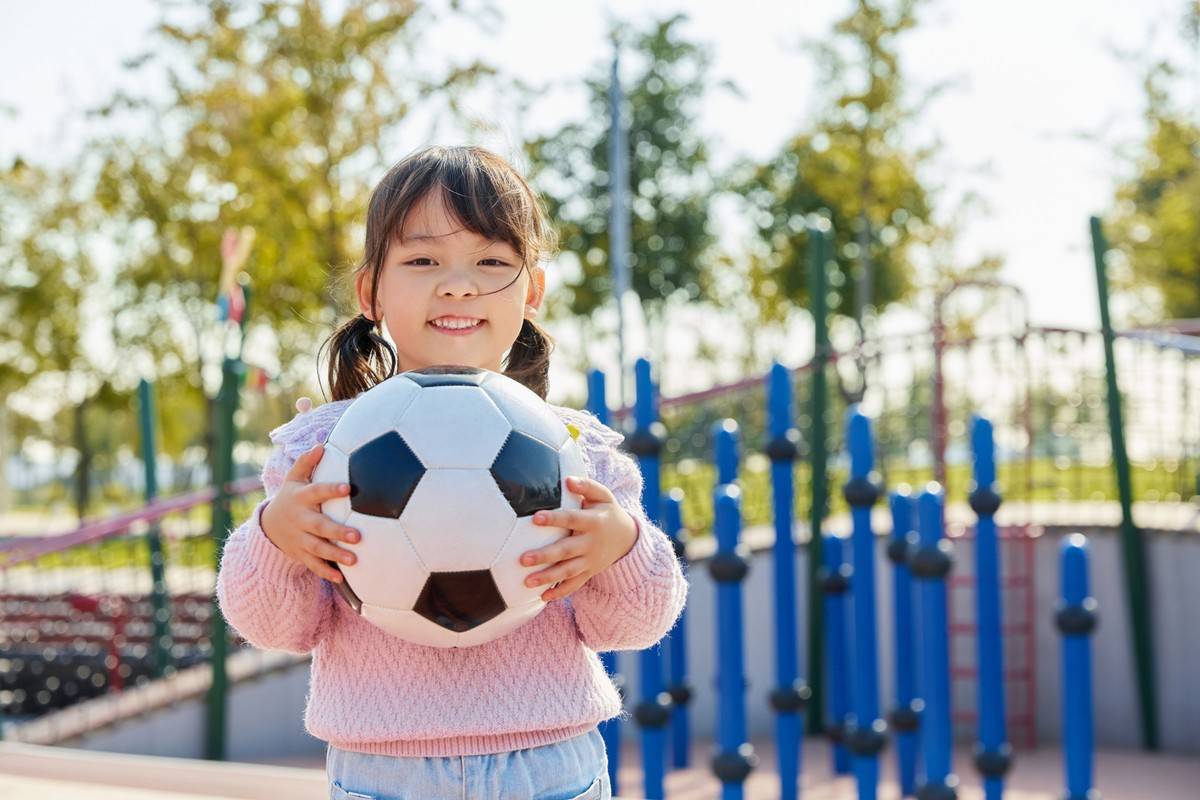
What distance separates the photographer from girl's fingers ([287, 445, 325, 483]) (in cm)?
162

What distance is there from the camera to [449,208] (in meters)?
1.76

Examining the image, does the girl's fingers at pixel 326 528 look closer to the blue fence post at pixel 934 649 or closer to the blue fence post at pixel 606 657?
the blue fence post at pixel 934 649

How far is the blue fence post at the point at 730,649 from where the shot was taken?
14.6ft

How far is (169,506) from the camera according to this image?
6914 millimetres

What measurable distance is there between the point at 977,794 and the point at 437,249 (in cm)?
504

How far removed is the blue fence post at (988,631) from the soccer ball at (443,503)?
10.5ft

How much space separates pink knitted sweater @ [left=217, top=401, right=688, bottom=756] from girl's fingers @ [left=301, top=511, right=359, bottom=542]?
0.12m

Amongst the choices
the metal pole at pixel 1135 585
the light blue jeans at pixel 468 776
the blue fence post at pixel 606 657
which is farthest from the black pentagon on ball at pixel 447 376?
the metal pole at pixel 1135 585

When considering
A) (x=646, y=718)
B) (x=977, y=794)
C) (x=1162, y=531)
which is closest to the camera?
(x=646, y=718)

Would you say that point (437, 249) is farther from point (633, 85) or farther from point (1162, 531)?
point (633, 85)

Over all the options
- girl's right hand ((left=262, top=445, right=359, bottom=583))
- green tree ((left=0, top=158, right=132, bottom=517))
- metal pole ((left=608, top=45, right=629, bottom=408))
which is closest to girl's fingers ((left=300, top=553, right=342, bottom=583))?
girl's right hand ((left=262, top=445, right=359, bottom=583))

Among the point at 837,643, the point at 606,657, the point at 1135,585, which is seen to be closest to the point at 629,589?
the point at 606,657

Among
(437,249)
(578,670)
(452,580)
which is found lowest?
(578,670)

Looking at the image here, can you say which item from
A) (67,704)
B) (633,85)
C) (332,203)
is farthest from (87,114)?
(67,704)
